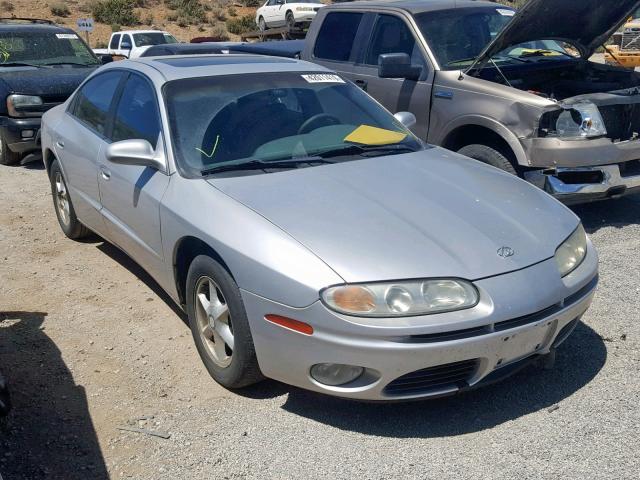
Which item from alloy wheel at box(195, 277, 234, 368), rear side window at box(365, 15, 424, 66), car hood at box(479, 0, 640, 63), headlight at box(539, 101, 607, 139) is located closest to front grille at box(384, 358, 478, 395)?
alloy wheel at box(195, 277, 234, 368)

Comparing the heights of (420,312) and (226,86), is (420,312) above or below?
below

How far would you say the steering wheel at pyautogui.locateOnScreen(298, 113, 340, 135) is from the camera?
4305 millimetres

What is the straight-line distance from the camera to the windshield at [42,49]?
9.64 meters

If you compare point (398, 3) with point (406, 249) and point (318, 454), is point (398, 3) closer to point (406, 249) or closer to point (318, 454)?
point (406, 249)

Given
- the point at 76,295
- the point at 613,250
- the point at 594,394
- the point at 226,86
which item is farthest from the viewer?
the point at 613,250

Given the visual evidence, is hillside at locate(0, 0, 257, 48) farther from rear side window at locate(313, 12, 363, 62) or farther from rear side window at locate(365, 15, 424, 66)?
rear side window at locate(365, 15, 424, 66)

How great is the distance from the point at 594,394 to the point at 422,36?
3.94 m

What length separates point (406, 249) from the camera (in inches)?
123

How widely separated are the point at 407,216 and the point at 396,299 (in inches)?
22.8

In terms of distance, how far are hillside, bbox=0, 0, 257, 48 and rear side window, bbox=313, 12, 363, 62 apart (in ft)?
98.6

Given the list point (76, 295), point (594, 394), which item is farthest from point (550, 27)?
point (76, 295)

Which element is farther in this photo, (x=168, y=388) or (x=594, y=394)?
(x=168, y=388)

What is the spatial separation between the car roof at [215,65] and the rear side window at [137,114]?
14 centimetres

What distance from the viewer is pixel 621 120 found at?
592cm
